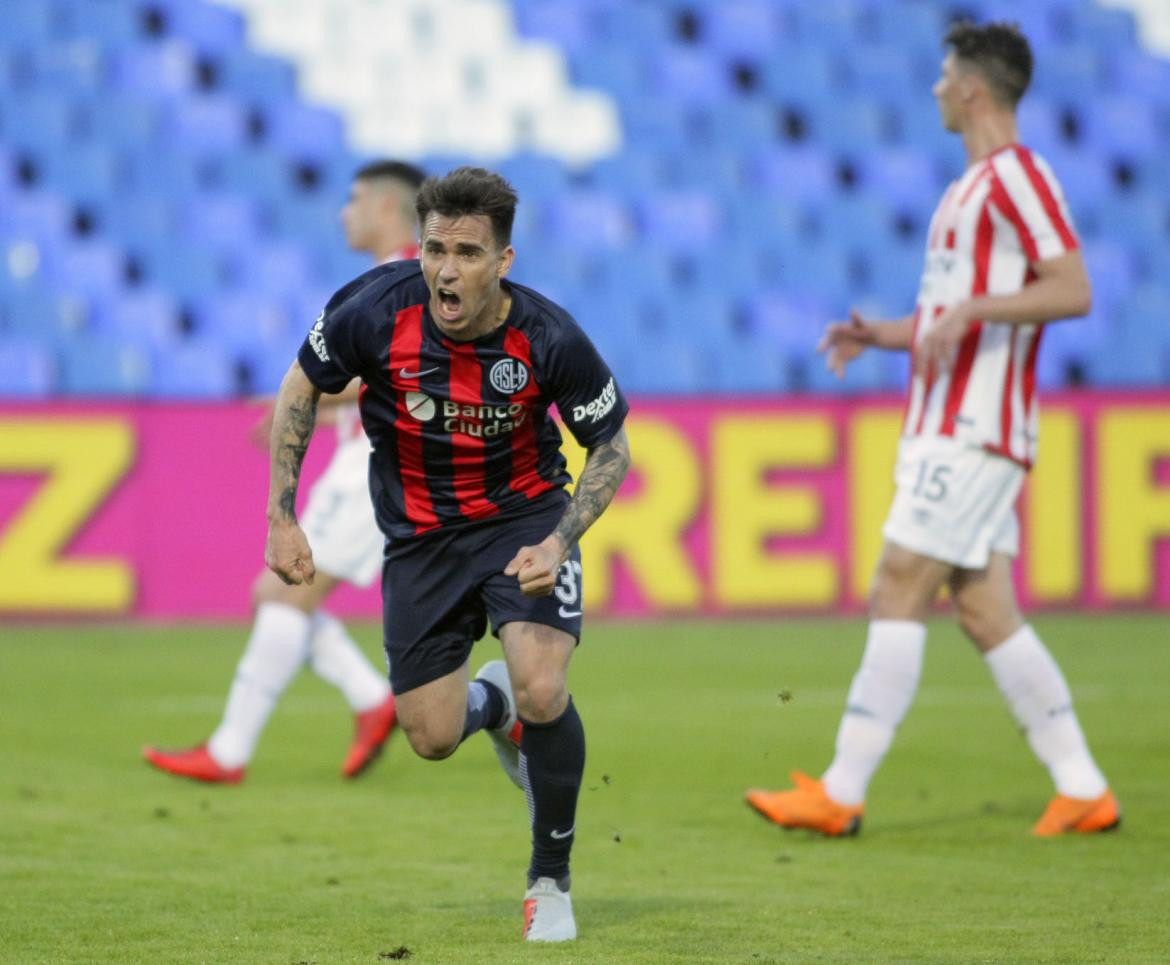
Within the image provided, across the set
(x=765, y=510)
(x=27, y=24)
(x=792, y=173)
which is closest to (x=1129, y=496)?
(x=765, y=510)

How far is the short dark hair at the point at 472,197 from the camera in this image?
404cm

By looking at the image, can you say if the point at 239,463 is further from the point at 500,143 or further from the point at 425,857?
the point at 425,857

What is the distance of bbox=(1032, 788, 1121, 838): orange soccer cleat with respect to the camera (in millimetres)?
5484

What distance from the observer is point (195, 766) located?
6301mm

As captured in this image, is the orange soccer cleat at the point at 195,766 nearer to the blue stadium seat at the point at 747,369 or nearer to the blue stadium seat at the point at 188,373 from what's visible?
the blue stadium seat at the point at 188,373

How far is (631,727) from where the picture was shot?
782 centimetres

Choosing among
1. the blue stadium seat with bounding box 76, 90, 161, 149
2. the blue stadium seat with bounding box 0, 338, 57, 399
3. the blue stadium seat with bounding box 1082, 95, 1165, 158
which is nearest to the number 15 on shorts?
the blue stadium seat with bounding box 0, 338, 57, 399

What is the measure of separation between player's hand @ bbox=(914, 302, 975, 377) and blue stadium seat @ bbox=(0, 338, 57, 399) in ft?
28.5

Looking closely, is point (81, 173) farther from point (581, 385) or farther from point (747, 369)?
point (581, 385)

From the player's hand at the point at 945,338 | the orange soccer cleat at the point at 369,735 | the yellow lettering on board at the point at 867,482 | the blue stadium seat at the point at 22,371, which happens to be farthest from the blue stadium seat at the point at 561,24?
the player's hand at the point at 945,338

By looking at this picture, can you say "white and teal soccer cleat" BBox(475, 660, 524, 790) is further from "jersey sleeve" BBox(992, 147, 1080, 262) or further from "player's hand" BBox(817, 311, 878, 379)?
"jersey sleeve" BBox(992, 147, 1080, 262)

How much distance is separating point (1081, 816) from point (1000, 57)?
2.26 m

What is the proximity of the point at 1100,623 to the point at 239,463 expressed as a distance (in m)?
5.43

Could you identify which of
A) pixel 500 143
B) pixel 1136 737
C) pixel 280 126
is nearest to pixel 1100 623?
pixel 1136 737
